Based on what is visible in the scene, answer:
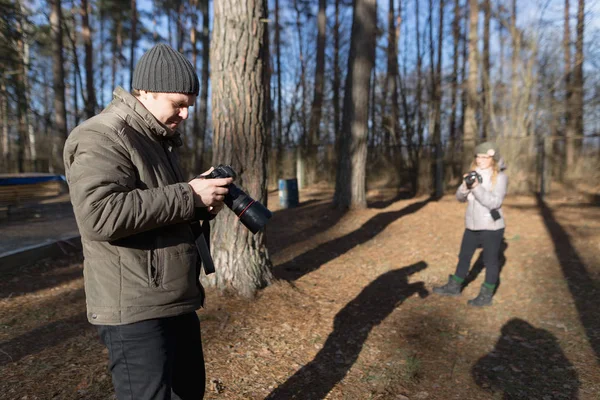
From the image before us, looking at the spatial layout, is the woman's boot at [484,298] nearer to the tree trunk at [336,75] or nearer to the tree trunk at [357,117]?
the tree trunk at [357,117]

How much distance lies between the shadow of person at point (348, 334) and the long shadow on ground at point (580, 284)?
1.66m

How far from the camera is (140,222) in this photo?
153 cm

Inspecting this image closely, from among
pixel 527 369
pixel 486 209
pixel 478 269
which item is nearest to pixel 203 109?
pixel 478 269

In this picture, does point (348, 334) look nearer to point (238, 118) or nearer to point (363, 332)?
point (363, 332)

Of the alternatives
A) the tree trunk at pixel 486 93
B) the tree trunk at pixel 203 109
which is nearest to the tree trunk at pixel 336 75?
the tree trunk at pixel 486 93

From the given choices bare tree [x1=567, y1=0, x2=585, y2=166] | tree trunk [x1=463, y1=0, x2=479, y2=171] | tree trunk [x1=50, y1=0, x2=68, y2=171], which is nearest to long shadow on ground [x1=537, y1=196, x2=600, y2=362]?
bare tree [x1=567, y1=0, x2=585, y2=166]

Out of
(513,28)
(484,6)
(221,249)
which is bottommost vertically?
(221,249)

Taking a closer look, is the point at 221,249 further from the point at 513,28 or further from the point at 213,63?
the point at 513,28

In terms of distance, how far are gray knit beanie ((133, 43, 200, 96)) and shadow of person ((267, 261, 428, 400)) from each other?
2.21m

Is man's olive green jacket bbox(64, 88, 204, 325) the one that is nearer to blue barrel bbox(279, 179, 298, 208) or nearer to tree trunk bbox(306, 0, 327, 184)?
blue barrel bbox(279, 179, 298, 208)

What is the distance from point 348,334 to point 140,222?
292 centimetres

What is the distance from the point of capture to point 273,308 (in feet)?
13.9

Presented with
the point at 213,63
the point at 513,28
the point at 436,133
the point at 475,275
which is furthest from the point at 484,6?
the point at 213,63

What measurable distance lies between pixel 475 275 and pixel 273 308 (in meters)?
3.17
